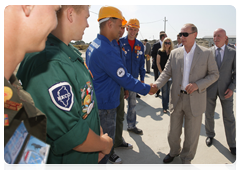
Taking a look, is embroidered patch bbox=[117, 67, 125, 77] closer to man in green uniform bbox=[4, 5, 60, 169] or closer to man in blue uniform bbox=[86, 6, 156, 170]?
man in blue uniform bbox=[86, 6, 156, 170]

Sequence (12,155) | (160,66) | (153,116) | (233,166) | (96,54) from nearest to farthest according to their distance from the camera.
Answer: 1. (12,155)
2. (96,54)
3. (233,166)
4. (153,116)
5. (160,66)

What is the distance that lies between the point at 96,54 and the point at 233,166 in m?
2.79

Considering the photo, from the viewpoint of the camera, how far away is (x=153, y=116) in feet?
14.6

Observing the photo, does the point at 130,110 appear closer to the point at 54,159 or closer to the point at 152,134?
the point at 152,134

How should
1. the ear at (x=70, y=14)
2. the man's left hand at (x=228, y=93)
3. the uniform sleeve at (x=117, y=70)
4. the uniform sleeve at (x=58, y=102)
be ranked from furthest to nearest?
the man's left hand at (x=228, y=93)
the uniform sleeve at (x=117, y=70)
the ear at (x=70, y=14)
the uniform sleeve at (x=58, y=102)

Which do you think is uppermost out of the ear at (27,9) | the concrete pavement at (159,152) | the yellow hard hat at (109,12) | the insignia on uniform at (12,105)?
the yellow hard hat at (109,12)

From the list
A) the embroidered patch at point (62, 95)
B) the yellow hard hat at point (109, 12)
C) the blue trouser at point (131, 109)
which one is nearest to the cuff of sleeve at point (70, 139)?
the embroidered patch at point (62, 95)

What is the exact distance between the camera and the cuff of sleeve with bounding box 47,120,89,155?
3.23ft

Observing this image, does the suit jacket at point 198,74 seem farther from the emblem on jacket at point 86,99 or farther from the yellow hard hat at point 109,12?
the emblem on jacket at point 86,99

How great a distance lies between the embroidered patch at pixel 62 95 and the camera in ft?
3.01

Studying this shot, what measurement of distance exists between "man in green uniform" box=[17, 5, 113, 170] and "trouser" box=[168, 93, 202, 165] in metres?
1.59

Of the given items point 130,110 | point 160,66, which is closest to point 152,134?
point 130,110

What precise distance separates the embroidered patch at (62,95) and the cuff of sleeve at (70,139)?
5.6 inches

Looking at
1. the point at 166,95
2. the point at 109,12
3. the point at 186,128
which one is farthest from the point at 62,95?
the point at 166,95
